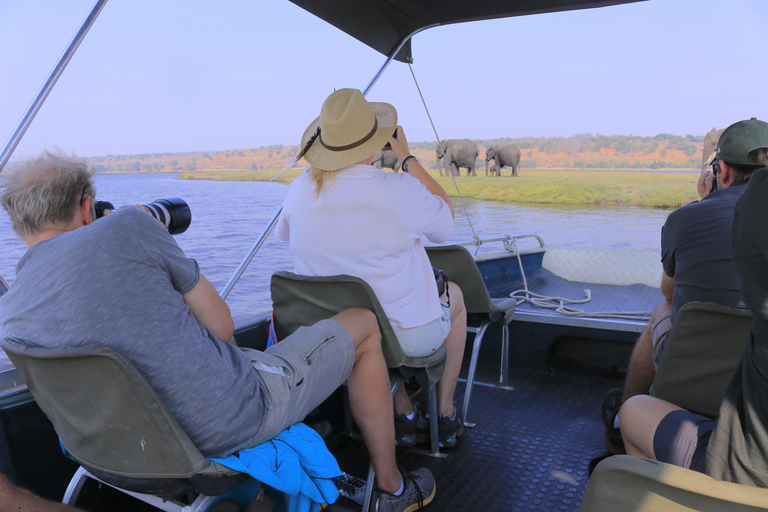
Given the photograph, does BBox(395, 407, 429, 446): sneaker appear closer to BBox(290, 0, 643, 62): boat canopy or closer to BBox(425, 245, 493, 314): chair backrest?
BBox(425, 245, 493, 314): chair backrest

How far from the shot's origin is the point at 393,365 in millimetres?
1529

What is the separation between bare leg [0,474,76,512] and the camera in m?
0.96

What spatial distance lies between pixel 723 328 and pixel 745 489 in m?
0.68

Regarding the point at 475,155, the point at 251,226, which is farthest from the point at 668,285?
the point at 475,155

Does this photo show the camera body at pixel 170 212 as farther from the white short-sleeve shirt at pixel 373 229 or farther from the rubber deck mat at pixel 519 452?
the rubber deck mat at pixel 519 452

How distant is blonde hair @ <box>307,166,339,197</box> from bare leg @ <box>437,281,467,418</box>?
0.68 metres

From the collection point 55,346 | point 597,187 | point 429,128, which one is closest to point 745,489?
point 55,346

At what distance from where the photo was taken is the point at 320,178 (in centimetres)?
155

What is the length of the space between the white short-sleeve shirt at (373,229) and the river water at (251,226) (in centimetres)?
52

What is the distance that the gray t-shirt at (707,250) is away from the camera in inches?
59.4

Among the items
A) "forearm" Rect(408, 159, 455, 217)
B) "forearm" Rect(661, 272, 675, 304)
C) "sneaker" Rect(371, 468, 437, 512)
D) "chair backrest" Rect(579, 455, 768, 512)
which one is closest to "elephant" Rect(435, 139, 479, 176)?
"forearm" Rect(661, 272, 675, 304)

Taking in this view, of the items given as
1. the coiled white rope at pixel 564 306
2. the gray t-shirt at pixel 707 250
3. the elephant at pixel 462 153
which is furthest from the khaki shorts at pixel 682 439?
the elephant at pixel 462 153

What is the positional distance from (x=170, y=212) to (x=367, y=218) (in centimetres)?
50

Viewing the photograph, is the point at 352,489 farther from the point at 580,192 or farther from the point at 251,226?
the point at 580,192
